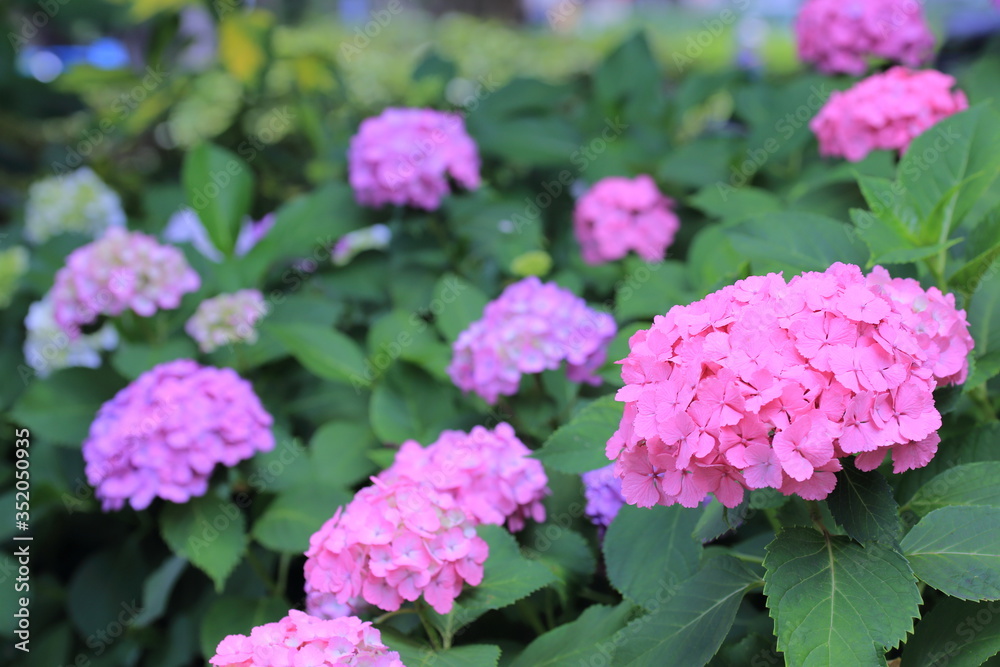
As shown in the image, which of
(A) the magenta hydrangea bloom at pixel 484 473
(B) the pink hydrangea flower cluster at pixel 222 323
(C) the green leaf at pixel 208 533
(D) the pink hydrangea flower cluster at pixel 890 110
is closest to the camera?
(A) the magenta hydrangea bloom at pixel 484 473

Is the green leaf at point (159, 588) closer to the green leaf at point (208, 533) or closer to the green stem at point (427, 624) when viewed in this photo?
the green leaf at point (208, 533)

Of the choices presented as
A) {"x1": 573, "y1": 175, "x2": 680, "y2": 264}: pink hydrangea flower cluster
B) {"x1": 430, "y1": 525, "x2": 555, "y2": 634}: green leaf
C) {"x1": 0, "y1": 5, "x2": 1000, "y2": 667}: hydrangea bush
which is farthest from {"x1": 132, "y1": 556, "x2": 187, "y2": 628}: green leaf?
{"x1": 573, "y1": 175, "x2": 680, "y2": 264}: pink hydrangea flower cluster

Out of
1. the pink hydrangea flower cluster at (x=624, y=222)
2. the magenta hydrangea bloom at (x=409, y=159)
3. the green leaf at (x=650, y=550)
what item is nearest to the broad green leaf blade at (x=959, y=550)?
the green leaf at (x=650, y=550)

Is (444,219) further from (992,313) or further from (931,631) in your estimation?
(931,631)

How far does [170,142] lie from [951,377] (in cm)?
347

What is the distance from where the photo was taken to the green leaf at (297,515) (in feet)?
5.61

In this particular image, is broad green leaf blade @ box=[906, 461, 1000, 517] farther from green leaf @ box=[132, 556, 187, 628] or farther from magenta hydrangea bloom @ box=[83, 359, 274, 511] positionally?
green leaf @ box=[132, 556, 187, 628]

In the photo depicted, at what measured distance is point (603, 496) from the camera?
1.45 metres

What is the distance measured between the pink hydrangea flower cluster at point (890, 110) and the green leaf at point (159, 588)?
1.73 metres

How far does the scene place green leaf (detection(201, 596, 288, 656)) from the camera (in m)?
1.66

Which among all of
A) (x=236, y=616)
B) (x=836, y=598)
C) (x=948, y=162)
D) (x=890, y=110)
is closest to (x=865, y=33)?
(x=890, y=110)

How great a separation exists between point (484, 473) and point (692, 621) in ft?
1.35

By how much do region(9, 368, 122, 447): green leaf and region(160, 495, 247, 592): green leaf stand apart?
1.36 ft

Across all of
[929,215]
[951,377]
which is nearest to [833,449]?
[951,377]
